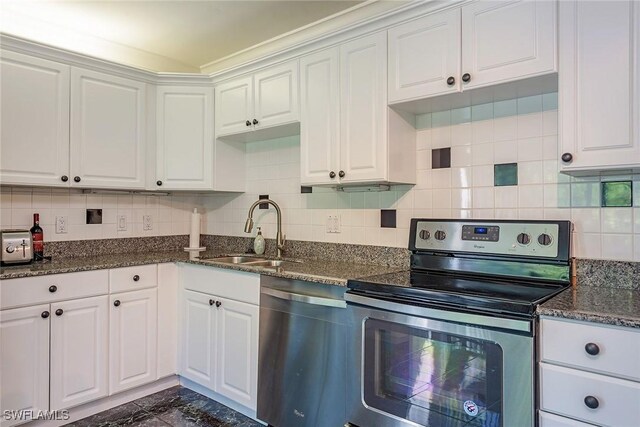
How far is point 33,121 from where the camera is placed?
7.79 feet

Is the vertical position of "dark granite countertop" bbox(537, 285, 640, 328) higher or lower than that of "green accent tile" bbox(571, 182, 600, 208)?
lower

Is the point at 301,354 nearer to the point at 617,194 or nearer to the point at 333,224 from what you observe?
the point at 333,224

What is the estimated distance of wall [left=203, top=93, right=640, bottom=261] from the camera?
1.72 m

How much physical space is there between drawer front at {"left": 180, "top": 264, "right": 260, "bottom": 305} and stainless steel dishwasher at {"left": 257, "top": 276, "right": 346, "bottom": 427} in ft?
0.26

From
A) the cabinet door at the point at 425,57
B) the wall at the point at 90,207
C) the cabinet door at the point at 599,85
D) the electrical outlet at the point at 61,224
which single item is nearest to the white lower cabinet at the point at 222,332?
the wall at the point at 90,207

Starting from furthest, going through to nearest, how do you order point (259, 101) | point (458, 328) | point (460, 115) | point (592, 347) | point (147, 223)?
point (147, 223) → point (259, 101) → point (460, 115) → point (458, 328) → point (592, 347)

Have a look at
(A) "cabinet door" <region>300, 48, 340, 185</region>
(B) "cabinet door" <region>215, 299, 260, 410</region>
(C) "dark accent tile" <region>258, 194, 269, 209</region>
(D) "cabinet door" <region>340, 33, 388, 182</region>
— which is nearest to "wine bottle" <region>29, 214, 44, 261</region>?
(B) "cabinet door" <region>215, 299, 260, 410</region>

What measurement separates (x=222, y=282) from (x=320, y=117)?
1.12 metres

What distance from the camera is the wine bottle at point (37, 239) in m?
2.53

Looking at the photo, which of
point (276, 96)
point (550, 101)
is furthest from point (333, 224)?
point (550, 101)

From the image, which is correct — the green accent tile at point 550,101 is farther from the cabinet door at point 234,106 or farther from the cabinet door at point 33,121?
the cabinet door at point 33,121

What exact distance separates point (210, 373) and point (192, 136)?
64.3 inches

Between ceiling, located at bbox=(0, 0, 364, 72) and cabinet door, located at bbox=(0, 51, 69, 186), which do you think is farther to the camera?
ceiling, located at bbox=(0, 0, 364, 72)

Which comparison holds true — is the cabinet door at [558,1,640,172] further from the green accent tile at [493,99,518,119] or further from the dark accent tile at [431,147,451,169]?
the dark accent tile at [431,147,451,169]
